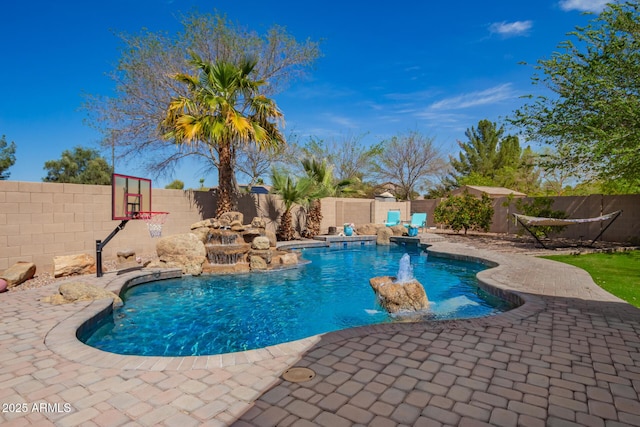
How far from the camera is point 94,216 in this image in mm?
8500

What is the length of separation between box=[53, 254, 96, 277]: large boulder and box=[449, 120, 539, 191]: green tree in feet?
101

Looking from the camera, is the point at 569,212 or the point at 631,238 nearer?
the point at 631,238

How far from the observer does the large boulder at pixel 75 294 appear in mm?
5113

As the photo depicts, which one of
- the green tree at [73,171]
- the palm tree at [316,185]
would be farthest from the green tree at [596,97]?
the green tree at [73,171]

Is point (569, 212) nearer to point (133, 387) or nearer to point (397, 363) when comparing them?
point (397, 363)

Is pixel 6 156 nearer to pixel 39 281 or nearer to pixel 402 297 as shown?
pixel 39 281

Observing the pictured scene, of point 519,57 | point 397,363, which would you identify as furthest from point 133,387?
point 519,57

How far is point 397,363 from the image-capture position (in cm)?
307

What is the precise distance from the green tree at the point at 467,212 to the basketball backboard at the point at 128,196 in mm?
13415

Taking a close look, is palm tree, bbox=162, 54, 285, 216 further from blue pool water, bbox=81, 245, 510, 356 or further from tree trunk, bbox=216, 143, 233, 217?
blue pool water, bbox=81, 245, 510, 356

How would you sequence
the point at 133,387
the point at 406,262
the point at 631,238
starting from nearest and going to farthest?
the point at 133,387 < the point at 406,262 < the point at 631,238

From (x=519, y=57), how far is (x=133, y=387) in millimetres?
15841

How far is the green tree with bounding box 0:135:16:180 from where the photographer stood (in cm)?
2552

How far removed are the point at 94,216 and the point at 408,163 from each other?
27.2 meters
